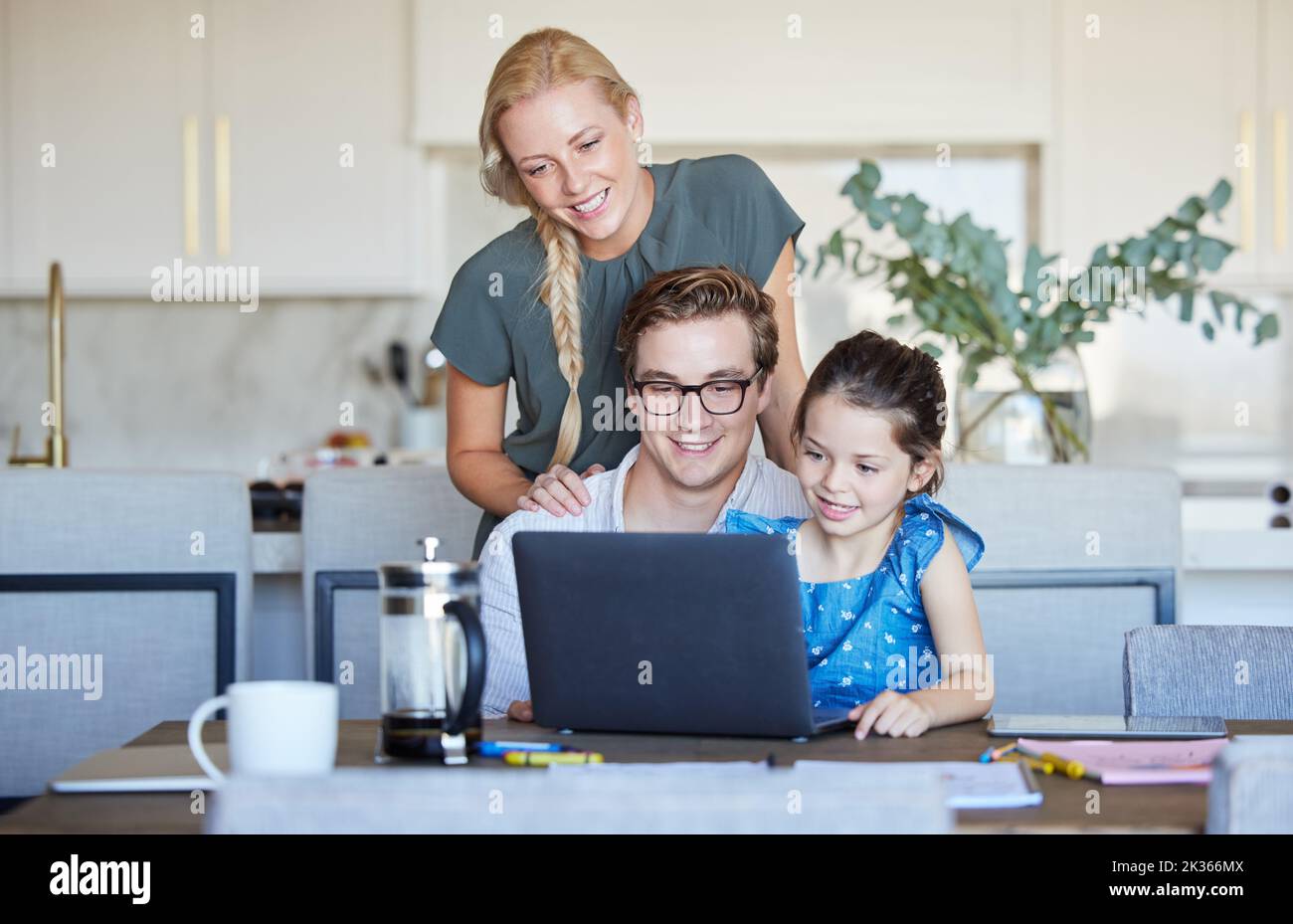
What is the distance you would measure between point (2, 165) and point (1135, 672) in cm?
355

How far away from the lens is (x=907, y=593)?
1.49 m

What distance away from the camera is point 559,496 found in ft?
5.31

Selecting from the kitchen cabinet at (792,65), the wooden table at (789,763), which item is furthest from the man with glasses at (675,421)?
the kitchen cabinet at (792,65)

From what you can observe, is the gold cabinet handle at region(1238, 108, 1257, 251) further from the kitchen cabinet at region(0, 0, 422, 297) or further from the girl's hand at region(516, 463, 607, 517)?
Answer: the girl's hand at region(516, 463, 607, 517)

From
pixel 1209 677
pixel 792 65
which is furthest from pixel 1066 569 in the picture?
pixel 792 65

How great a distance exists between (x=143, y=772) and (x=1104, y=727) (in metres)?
0.79

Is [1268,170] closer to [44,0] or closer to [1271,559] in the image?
[1271,559]

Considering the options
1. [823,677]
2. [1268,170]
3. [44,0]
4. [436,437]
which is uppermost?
[44,0]

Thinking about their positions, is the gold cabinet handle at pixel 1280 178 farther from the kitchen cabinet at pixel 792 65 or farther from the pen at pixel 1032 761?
the pen at pixel 1032 761

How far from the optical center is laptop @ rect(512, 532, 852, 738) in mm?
1126

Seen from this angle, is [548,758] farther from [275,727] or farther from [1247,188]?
[1247,188]

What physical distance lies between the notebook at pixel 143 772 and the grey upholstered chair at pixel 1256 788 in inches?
26.6

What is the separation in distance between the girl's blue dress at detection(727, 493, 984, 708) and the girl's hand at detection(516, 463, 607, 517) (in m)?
0.27
